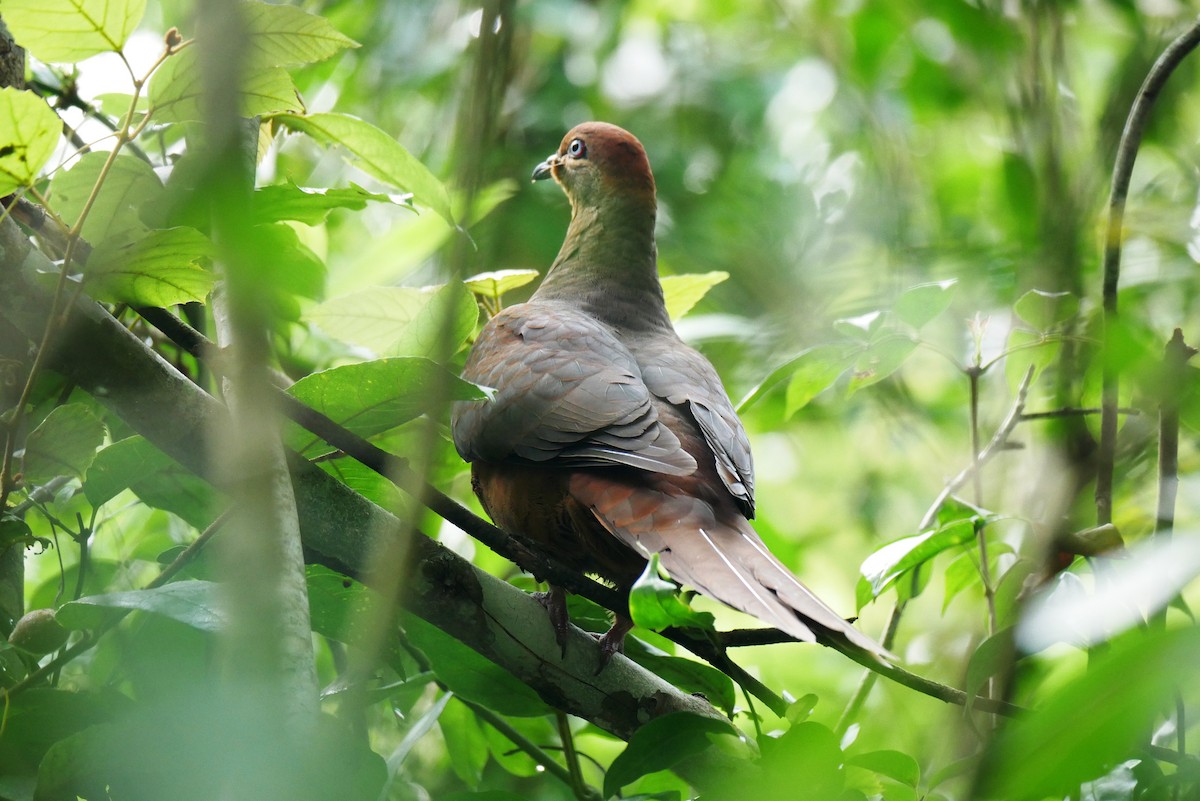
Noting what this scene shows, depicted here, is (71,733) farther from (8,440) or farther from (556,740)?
(556,740)

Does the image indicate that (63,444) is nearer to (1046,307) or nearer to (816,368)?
(816,368)

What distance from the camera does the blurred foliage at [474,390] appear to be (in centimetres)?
112

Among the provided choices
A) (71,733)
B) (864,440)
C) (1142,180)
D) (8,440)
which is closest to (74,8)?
(8,440)

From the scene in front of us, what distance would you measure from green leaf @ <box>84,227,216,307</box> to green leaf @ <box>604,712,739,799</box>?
0.99 meters

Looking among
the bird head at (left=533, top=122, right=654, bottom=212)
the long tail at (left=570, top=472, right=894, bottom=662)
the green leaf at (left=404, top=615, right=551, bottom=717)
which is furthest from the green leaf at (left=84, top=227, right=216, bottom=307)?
the bird head at (left=533, top=122, right=654, bottom=212)

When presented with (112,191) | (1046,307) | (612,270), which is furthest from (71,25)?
(612,270)

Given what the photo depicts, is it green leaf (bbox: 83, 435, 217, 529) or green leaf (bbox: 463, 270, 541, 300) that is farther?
green leaf (bbox: 463, 270, 541, 300)

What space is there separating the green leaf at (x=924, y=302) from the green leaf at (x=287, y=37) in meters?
1.21

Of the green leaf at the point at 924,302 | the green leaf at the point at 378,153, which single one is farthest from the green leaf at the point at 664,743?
the green leaf at the point at 378,153

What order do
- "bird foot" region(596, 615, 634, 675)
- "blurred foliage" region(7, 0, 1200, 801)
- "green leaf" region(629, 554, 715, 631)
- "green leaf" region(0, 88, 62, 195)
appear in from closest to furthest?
1. "blurred foliage" region(7, 0, 1200, 801)
2. "green leaf" region(629, 554, 715, 631)
3. "green leaf" region(0, 88, 62, 195)
4. "bird foot" region(596, 615, 634, 675)

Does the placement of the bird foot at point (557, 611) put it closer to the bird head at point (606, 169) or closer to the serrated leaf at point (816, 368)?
the serrated leaf at point (816, 368)

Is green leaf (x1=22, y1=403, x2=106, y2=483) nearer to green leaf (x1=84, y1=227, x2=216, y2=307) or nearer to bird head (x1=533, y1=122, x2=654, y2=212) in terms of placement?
green leaf (x1=84, y1=227, x2=216, y2=307)

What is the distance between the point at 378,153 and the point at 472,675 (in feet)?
3.41

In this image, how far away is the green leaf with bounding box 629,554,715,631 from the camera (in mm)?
1273
